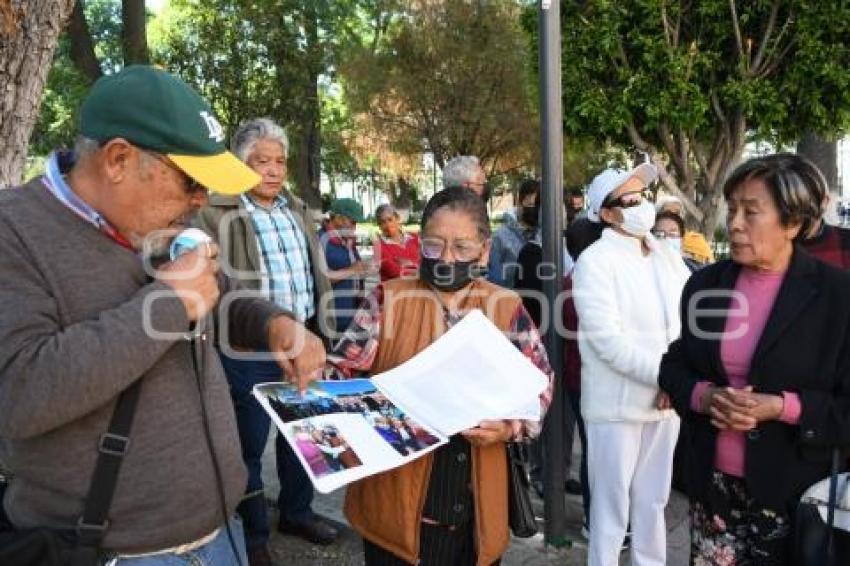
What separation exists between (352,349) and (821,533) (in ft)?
5.01

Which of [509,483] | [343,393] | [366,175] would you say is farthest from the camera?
[366,175]

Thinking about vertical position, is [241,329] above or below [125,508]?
above

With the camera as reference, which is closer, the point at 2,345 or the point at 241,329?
the point at 2,345

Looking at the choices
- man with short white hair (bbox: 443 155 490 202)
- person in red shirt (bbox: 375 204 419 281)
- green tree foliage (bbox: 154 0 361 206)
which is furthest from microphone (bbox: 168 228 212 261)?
green tree foliage (bbox: 154 0 361 206)

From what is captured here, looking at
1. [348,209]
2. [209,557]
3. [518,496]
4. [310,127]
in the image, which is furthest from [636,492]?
[310,127]

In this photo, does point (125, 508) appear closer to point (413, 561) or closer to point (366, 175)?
point (413, 561)

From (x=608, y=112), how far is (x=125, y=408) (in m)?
5.82

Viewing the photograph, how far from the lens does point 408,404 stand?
6.84 feet

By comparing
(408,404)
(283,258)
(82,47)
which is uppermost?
(82,47)

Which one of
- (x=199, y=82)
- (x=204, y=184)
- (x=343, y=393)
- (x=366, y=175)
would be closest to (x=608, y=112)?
(x=343, y=393)

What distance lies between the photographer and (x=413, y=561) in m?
2.25

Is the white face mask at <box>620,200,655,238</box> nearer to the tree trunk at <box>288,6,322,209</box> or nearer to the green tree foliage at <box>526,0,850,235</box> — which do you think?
the green tree foliage at <box>526,0,850,235</box>

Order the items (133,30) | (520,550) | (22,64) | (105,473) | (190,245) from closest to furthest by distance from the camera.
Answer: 1. (105,473)
2. (190,245)
3. (22,64)
4. (520,550)
5. (133,30)

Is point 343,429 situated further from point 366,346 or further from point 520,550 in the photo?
point 520,550
